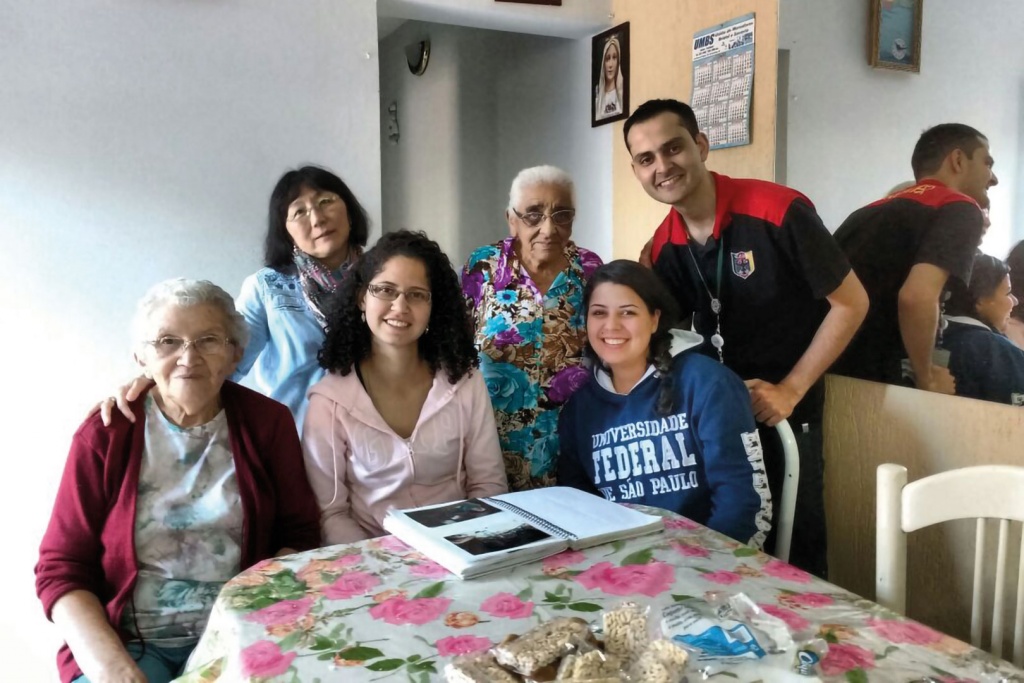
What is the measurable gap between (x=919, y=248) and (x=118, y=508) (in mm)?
1663

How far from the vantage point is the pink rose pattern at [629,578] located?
3.37 ft

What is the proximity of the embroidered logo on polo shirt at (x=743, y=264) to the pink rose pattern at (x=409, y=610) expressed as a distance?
1208mm

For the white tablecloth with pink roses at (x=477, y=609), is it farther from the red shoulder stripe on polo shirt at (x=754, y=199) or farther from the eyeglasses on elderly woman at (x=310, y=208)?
the eyeglasses on elderly woman at (x=310, y=208)

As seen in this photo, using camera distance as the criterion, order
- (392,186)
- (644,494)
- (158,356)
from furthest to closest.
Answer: (392,186) < (644,494) < (158,356)

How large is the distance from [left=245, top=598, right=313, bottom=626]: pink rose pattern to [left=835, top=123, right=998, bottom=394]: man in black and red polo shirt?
1.34 meters

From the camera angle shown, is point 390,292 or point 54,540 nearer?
point 54,540

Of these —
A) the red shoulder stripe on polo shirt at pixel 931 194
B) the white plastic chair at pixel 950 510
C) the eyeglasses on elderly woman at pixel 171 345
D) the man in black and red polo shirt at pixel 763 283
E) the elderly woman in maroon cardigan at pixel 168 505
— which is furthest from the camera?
the man in black and red polo shirt at pixel 763 283

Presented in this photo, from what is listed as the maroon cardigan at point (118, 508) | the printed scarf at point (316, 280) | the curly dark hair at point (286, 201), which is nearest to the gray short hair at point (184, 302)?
the maroon cardigan at point (118, 508)

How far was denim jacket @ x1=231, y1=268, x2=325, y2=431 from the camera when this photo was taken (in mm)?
1962

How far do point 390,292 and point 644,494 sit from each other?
0.68 meters

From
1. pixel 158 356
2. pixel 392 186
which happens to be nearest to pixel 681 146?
pixel 158 356

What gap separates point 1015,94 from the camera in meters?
1.42

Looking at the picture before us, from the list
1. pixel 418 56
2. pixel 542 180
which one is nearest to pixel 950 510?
pixel 542 180

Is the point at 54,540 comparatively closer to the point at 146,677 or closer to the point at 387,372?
the point at 146,677
